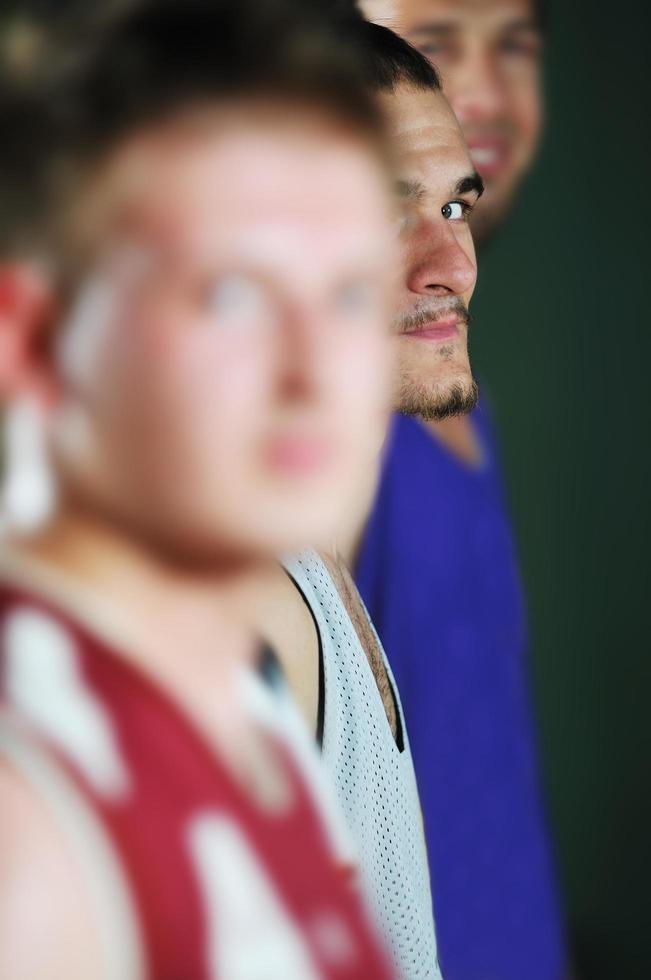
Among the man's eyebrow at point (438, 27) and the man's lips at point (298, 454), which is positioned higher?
the man's eyebrow at point (438, 27)

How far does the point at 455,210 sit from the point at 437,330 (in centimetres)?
5

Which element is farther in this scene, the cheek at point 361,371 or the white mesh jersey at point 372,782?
the white mesh jersey at point 372,782

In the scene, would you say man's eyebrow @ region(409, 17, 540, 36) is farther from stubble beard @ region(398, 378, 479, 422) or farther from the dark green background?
stubble beard @ region(398, 378, 479, 422)

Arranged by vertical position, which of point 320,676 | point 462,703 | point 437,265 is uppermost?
point 437,265

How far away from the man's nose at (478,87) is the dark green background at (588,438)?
5.5 inches

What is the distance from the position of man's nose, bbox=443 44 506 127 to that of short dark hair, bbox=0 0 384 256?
52 cm

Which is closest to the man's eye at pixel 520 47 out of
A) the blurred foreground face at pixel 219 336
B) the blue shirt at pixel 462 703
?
the blue shirt at pixel 462 703

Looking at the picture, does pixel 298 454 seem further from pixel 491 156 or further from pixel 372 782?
pixel 491 156

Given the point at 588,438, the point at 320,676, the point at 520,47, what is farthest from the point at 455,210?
the point at 588,438

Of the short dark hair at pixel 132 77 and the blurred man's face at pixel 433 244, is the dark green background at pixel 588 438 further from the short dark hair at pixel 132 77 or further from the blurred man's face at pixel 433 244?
the short dark hair at pixel 132 77

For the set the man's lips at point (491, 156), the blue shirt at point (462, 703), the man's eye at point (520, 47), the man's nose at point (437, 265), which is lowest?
the blue shirt at point (462, 703)

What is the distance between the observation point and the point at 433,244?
442mm

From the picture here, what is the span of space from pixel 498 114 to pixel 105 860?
0.67 meters

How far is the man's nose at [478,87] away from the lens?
2.42 ft
